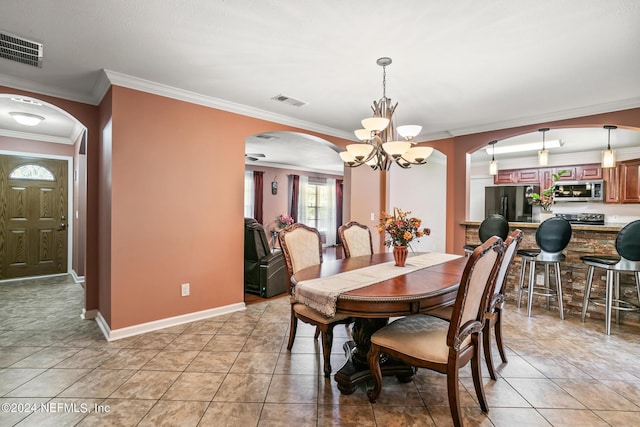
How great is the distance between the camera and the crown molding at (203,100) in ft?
9.35

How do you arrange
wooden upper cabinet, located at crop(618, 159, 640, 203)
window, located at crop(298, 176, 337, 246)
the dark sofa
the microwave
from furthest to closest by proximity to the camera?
window, located at crop(298, 176, 337, 246) → the microwave → wooden upper cabinet, located at crop(618, 159, 640, 203) → the dark sofa

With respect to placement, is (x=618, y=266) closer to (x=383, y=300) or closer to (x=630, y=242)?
(x=630, y=242)

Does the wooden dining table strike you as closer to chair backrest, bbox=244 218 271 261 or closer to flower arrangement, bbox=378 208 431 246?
flower arrangement, bbox=378 208 431 246

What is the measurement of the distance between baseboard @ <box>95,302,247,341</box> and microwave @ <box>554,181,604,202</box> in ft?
21.5

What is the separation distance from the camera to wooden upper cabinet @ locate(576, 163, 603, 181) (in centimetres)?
597

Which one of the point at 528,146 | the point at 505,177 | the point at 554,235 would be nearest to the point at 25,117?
the point at 554,235

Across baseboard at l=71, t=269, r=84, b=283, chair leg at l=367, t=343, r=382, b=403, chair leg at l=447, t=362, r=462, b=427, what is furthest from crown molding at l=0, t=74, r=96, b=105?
chair leg at l=447, t=362, r=462, b=427

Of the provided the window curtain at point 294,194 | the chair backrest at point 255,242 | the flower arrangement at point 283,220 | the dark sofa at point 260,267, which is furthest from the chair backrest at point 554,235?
the window curtain at point 294,194

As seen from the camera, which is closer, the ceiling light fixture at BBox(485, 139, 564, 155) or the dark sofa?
the dark sofa

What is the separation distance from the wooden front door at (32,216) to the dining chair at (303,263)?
5056 mm

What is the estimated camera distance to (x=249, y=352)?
2621mm

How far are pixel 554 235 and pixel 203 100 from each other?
4.11m

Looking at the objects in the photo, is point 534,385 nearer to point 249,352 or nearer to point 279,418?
point 279,418

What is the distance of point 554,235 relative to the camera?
342 cm
